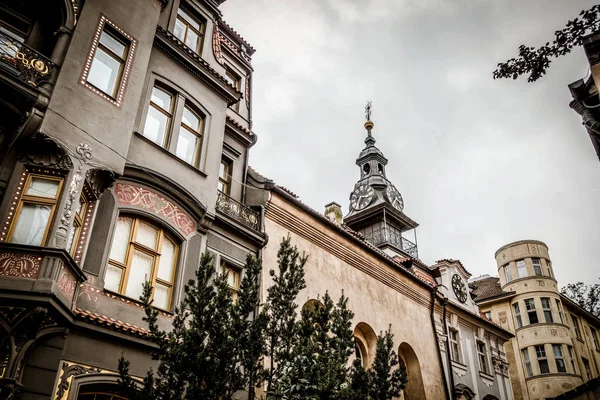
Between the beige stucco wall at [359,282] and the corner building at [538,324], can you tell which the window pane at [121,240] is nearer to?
the beige stucco wall at [359,282]

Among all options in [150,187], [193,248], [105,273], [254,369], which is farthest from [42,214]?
[254,369]

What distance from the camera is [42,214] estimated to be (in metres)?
9.40

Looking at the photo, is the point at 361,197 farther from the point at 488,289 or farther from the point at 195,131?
the point at 195,131

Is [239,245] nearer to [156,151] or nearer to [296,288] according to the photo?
[156,151]

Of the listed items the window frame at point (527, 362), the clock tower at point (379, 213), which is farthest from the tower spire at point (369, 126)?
the window frame at point (527, 362)

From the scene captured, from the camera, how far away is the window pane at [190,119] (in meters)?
14.0

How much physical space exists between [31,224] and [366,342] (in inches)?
496

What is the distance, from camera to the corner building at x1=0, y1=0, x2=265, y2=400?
28.6 feet

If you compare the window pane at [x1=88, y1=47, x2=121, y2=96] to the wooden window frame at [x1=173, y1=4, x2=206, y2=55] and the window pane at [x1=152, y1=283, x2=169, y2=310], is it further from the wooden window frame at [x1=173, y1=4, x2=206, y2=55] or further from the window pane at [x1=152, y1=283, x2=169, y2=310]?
the window pane at [x1=152, y1=283, x2=169, y2=310]

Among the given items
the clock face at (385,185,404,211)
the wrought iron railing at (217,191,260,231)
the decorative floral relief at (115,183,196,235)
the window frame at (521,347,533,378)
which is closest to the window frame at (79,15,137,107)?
the decorative floral relief at (115,183,196,235)

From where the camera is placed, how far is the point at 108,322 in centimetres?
975

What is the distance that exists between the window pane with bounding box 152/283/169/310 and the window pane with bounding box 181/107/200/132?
187 inches

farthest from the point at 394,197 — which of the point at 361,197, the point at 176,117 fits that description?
the point at 176,117

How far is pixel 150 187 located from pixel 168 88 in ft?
10.5
